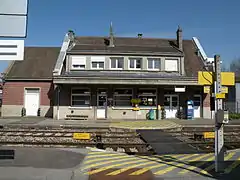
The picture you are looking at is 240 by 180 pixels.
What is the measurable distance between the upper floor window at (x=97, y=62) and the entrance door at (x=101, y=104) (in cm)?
300

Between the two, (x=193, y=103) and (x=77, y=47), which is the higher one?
(x=77, y=47)

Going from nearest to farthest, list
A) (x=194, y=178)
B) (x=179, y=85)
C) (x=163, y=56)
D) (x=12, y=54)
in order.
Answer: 1. (x=194, y=178)
2. (x=12, y=54)
3. (x=179, y=85)
4. (x=163, y=56)

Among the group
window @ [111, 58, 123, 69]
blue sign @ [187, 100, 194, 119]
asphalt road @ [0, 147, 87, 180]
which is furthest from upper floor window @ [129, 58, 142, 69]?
asphalt road @ [0, 147, 87, 180]

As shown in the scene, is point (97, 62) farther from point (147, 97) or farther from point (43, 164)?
point (43, 164)

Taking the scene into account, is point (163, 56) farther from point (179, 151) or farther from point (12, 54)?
point (12, 54)

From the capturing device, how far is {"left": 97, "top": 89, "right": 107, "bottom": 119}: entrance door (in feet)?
79.9

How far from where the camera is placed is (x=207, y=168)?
6.91 metres

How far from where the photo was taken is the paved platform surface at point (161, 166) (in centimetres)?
638

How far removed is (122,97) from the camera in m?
24.7

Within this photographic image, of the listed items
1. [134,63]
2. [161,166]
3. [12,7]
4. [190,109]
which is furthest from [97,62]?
[161,166]

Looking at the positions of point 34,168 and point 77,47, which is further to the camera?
point 77,47

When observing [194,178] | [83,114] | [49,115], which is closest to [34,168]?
[194,178]

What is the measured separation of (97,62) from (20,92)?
865cm

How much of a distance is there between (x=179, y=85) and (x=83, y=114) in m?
9.46
